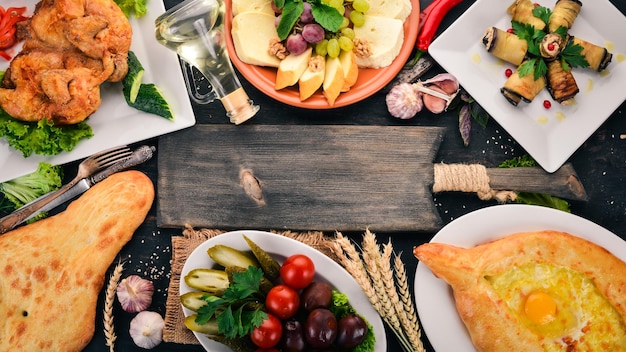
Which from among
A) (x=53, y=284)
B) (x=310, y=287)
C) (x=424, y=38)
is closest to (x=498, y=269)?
(x=310, y=287)

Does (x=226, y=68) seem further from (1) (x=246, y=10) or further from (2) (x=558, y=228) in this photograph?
(2) (x=558, y=228)

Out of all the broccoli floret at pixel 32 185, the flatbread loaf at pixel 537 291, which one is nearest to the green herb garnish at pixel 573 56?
the flatbread loaf at pixel 537 291

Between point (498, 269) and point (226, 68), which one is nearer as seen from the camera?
point (498, 269)

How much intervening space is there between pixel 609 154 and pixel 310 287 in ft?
5.07

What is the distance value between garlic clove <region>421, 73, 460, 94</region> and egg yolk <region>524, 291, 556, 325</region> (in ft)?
3.23

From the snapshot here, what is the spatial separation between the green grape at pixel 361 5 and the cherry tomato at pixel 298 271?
1090 mm

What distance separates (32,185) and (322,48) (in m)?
1.48

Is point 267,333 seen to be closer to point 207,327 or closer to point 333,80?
point 207,327

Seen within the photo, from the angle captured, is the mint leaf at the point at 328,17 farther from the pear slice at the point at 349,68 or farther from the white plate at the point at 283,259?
the white plate at the point at 283,259

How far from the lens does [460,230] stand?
8.09 feet

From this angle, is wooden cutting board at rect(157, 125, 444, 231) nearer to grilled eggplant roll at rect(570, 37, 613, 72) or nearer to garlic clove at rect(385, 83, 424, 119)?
garlic clove at rect(385, 83, 424, 119)

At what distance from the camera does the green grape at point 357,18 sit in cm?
250

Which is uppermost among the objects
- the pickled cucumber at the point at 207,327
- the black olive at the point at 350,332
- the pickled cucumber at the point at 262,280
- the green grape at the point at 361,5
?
the green grape at the point at 361,5

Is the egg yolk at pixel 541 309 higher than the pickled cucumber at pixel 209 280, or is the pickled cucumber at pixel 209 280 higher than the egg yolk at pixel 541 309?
the egg yolk at pixel 541 309
